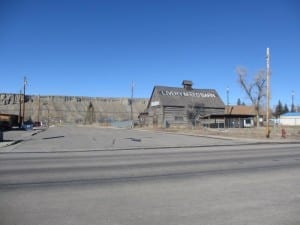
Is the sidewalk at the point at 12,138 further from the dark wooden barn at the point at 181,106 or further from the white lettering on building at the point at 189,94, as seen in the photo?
the white lettering on building at the point at 189,94

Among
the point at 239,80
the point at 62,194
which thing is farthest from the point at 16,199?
the point at 239,80

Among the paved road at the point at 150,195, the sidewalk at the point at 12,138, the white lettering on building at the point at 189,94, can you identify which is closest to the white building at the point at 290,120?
the white lettering on building at the point at 189,94

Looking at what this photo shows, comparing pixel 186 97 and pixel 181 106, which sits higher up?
pixel 186 97

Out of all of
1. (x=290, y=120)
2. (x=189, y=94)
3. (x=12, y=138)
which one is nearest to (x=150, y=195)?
(x=12, y=138)

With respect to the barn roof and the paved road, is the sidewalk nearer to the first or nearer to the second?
the paved road

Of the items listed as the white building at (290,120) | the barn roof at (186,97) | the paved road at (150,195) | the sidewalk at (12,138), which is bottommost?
the paved road at (150,195)

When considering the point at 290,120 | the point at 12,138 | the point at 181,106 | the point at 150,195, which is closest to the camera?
the point at 150,195

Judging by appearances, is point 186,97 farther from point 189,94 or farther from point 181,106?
point 181,106

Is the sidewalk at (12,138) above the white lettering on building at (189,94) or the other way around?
the other way around

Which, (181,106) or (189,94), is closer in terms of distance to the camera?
(181,106)

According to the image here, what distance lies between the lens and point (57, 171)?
13.1m

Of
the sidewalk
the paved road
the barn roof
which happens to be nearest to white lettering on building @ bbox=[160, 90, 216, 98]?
the barn roof

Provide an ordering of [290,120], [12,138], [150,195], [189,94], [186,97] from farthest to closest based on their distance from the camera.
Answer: [290,120], [189,94], [186,97], [12,138], [150,195]

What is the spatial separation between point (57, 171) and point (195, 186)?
4991 mm
